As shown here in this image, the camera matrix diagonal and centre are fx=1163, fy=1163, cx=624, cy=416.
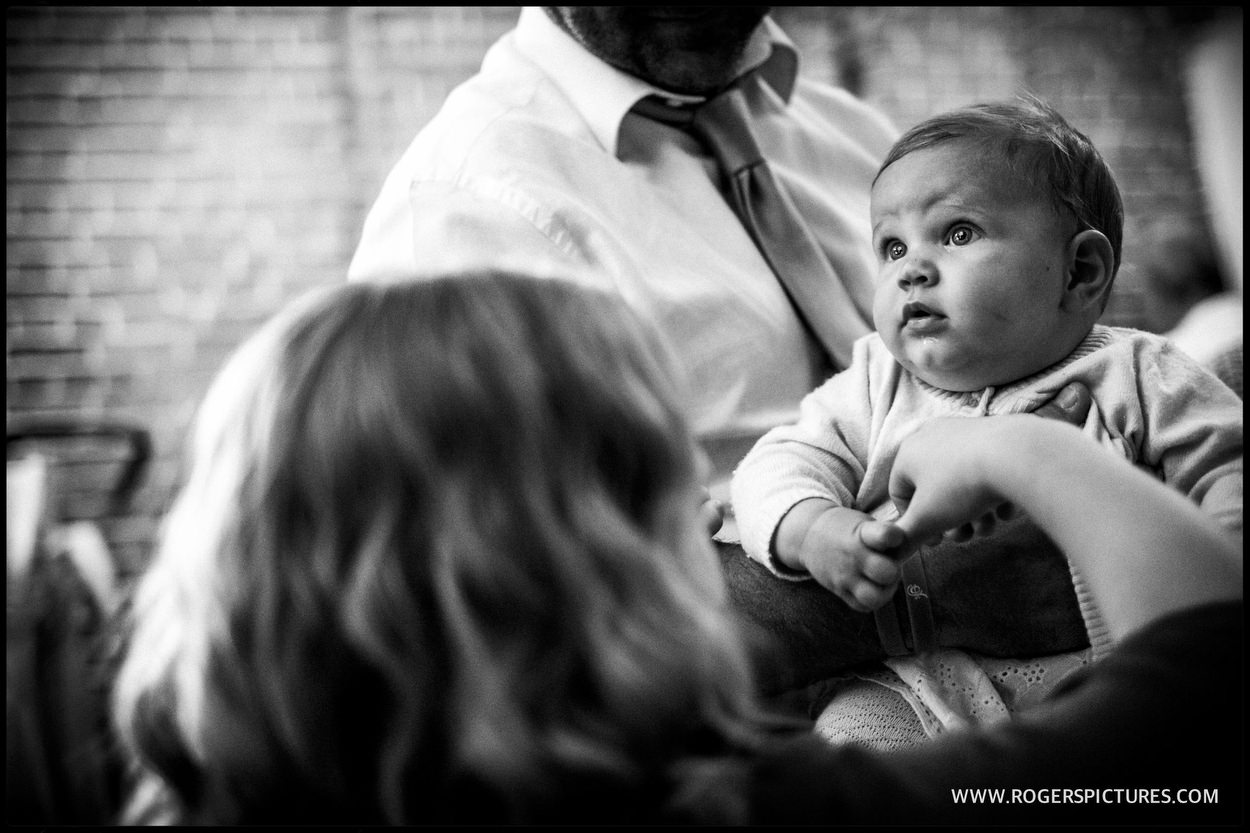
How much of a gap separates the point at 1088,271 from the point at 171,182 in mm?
3533

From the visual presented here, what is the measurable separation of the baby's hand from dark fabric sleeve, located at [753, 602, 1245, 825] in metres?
0.23

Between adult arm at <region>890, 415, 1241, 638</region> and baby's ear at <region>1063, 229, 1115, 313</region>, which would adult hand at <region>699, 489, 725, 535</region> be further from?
baby's ear at <region>1063, 229, 1115, 313</region>

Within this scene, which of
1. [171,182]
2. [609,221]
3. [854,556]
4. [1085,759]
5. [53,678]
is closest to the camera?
[1085,759]

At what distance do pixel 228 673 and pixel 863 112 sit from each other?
166 centimetres

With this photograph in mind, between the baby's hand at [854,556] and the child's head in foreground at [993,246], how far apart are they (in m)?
0.25

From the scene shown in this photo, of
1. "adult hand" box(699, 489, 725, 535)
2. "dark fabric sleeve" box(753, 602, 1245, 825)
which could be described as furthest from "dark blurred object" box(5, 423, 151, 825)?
"dark fabric sleeve" box(753, 602, 1245, 825)

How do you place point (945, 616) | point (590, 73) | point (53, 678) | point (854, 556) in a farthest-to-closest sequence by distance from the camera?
point (53, 678) → point (590, 73) → point (945, 616) → point (854, 556)

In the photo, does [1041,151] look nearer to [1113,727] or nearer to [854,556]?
[854,556]

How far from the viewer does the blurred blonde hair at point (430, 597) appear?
2.61ft

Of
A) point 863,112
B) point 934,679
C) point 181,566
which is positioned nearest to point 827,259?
point 863,112

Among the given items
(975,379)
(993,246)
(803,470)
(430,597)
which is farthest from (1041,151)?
(430,597)

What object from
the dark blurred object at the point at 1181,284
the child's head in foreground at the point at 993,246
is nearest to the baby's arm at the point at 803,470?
the child's head in foreground at the point at 993,246

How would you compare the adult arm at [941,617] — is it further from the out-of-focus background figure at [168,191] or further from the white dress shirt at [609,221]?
the out-of-focus background figure at [168,191]

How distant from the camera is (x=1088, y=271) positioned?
1.31 metres
